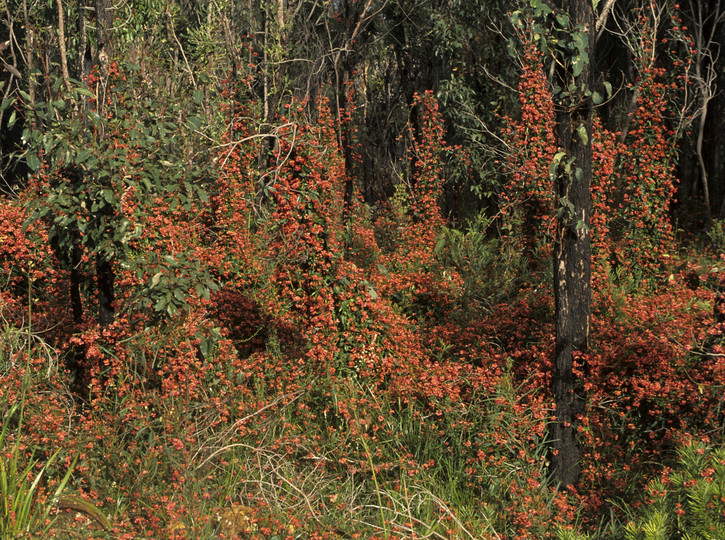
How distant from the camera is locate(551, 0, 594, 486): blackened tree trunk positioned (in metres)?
4.72

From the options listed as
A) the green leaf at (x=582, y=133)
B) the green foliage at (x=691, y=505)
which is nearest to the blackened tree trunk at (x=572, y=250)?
the green leaf at (x=582, y=133)

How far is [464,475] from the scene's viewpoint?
4.93m

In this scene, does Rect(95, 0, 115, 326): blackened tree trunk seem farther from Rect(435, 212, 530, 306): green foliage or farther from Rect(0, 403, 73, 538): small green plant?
Rect(435, 212, 530, 306): green foliage

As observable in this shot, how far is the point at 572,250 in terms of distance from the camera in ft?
16.2

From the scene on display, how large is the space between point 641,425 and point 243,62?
35.8 ft

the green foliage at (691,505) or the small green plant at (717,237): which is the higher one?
the green foliage at (691,505)

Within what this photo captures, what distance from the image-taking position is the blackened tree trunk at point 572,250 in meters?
4.72

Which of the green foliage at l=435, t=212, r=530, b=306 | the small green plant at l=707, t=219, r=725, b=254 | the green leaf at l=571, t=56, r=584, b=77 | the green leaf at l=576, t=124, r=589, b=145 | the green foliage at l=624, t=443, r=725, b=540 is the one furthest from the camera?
the small green plant at l=707, t=219, r=725, b=254

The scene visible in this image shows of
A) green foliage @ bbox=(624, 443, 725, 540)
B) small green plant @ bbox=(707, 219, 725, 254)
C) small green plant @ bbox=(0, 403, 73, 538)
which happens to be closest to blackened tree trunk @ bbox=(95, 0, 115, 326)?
small green plant @ bbox=(0, 403, 73, 538)

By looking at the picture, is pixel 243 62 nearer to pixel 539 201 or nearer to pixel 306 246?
pixel 539 201

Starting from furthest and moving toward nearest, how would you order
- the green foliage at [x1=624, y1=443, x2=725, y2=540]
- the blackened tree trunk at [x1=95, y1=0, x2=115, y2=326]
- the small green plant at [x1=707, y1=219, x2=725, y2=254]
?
the small green plant at [x1=707, y1=219, x2=725, y2=254] < the blackened tree trunk at [x1=95, y1=0, x2=115, y2=326] < the green foliage at [x1=624, y1=443, x2=725, y2=540]

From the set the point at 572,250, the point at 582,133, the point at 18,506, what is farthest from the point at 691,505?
the point at 18,506

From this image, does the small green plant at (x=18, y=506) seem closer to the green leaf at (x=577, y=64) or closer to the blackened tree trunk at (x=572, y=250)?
the blackened tree trunk at (x=572, y=250)

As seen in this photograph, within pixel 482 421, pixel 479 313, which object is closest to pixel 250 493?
pixel 482 421
